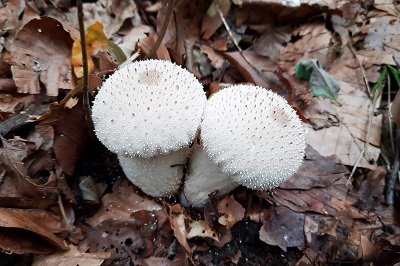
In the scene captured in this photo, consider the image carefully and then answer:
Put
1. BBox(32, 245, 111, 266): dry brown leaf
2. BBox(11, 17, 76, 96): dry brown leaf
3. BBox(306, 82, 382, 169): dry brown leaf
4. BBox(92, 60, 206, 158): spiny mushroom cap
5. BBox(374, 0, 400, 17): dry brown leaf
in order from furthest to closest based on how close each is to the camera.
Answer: BBox(374, 0, 400, 17): dry brown leaf
BBox(306, 82, 382, 169): dry brown leaf
BBox(11, 17, 76, 96): dry brown leaf
BBox(32, 245, 111, 266): dry brown leaf
BBox(92, 60, 206, 158): spiny mushroom cap

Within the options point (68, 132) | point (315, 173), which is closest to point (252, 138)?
point (315, 173)

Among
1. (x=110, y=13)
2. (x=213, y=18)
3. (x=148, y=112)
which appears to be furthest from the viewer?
(x=213, y=18)

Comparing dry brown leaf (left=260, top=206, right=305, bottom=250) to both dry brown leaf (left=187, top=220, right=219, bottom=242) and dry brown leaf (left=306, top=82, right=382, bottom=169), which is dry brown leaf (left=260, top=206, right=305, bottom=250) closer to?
dry brown leaf (left=187, top=220, right=219, bottom=242)

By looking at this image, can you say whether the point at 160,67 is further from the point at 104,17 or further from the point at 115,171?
the point at 104,17

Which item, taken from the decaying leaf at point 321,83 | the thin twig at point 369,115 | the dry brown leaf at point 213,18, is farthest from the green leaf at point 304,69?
the dry brown leaf at point 213,18

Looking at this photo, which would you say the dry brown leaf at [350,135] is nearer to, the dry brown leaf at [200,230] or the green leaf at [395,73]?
the green leaf at [395,73]

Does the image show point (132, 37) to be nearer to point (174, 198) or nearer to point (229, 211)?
point (174, 198)

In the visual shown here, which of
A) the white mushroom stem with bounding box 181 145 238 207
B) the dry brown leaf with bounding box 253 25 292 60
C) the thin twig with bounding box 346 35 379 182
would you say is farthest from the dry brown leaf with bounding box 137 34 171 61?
the thin twig with bounding box 346 35 379 182
